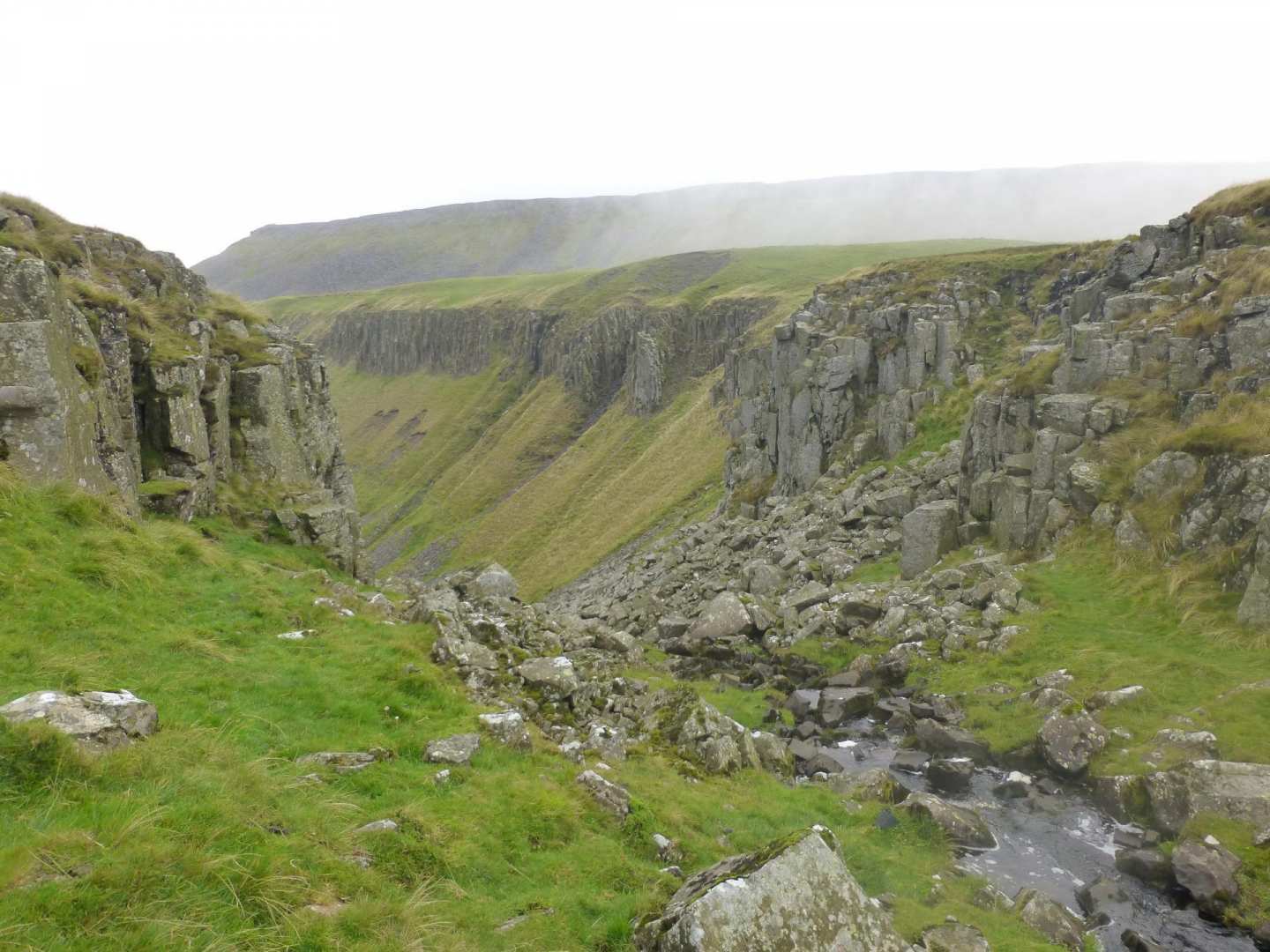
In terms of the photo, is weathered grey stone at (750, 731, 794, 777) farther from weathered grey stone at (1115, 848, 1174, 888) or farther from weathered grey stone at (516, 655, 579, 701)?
weathered grey stone at (1115, 848, 1174, 888)

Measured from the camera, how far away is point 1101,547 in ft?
81.6

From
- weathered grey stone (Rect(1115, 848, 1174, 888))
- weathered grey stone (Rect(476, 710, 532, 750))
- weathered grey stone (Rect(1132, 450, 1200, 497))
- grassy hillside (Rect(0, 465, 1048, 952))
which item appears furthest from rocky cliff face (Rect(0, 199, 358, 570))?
weathered grey stone (Rect(1132, 450, 1200, 497))

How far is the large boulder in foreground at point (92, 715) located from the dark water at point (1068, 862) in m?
14.4

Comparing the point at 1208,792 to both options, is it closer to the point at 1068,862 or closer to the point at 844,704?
the point at 1068,862

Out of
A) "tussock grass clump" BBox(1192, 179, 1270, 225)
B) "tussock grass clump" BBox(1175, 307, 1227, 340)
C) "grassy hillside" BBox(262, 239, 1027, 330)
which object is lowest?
"tussock grass clump" BBox(1175, 307, 1227, 340)

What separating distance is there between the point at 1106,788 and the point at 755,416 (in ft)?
156

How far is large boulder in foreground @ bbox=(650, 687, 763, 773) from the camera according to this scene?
55.7ft

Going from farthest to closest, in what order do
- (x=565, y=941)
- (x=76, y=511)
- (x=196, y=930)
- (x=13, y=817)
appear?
1. (x=76, y=511)
2. (x=565, y=941)
3. (x=13, y=817)
4. (x=196, y=930)

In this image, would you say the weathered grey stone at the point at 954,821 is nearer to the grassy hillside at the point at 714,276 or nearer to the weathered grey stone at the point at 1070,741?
the weathered grey stone at the point at 1070,741

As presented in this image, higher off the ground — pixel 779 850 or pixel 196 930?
pixel 196 930

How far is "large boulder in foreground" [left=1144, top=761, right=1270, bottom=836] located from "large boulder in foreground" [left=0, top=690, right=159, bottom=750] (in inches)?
719

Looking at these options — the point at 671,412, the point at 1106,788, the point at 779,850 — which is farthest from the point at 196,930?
the point at 671,412

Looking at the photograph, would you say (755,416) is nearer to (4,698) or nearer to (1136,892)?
(1136,892)

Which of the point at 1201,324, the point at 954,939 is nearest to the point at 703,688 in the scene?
the point at 954,939
